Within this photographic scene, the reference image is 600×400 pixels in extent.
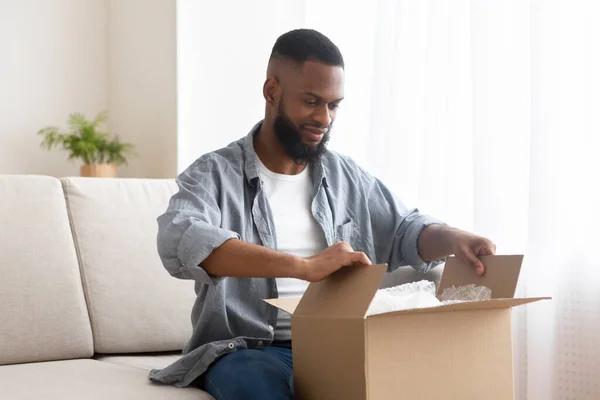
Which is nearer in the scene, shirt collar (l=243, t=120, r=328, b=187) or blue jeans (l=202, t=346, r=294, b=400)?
blue jeans (l=202, t=346, r=294, b=400)

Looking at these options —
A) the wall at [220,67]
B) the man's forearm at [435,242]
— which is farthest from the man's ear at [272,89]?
the wall at [220,67]

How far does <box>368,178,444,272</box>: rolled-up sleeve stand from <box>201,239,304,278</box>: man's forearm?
1.69 ft

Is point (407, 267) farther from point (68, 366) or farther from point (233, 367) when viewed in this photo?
point (68, 366)

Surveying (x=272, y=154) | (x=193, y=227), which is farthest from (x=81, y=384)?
(x=272, y=154)

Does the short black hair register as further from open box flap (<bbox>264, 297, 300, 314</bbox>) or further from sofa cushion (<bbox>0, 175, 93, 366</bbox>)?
sofa cushion (<bbox>0, 175, 93, 366</bbox>)

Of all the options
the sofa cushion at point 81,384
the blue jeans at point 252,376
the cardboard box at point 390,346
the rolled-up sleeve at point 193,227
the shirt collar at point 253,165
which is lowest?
the sofa cushion at point 81,384

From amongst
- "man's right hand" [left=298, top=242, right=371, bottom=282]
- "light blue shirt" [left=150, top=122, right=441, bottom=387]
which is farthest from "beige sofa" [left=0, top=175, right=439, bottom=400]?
"man's right hand" [left=298, top=242, right=371, bottom=282]

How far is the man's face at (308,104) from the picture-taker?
1585 mm

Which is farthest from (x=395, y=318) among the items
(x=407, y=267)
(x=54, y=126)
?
(x=54, y=126)

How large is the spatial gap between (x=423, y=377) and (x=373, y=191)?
0.71m

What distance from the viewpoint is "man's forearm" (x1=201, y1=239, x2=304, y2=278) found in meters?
1.28

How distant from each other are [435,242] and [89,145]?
2270mm

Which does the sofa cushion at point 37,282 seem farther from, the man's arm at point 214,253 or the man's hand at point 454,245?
the man's hand at point 454,245

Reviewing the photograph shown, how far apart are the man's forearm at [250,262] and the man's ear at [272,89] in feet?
1.37
